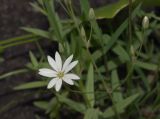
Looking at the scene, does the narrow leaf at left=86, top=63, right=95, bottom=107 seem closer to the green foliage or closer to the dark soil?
the green foliage

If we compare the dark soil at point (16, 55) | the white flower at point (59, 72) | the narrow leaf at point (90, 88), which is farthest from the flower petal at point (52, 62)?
the dark soil at point (16, 55)

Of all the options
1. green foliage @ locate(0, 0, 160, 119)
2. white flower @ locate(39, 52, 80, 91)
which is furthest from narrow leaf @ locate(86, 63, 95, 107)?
white flower @ locate(39, 52, 80, 91)

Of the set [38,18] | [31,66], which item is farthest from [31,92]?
[38,18]

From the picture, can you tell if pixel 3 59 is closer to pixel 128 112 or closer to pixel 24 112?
pixel 24 112

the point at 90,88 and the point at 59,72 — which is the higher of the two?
the point at 59,72

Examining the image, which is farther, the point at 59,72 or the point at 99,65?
the point at 99,65

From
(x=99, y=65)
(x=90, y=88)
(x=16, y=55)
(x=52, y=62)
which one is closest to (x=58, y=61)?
(x=52, y=62)

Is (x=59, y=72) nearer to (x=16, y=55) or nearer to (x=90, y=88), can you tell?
(x=90, y=88)

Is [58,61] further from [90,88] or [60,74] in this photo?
[90,88]

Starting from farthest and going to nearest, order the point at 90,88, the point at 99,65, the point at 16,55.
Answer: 1. the point at 16,55
2. the point at 99,65
3. the point at 90,88

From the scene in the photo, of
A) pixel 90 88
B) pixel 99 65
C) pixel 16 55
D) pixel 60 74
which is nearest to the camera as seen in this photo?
pixel 60 74
